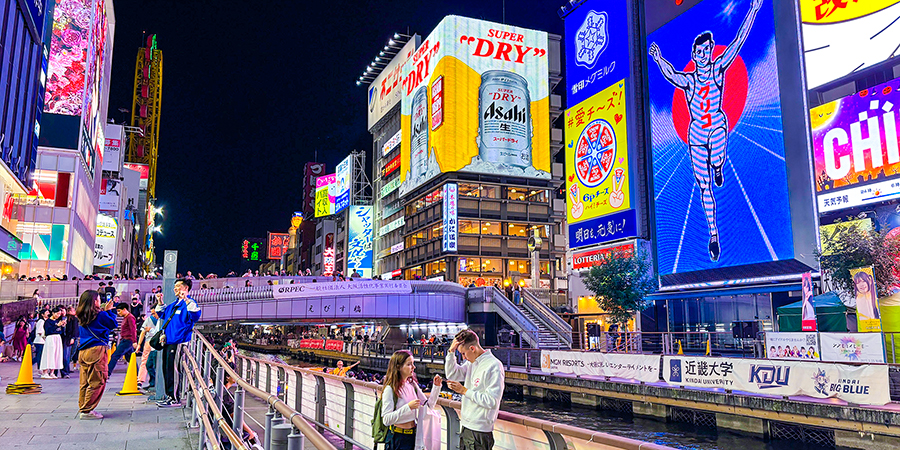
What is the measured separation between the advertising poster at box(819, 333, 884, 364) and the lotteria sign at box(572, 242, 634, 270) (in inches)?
1105

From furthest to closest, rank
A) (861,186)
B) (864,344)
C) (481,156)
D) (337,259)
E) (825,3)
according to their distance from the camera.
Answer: (337,259) → (481,156) → (825,3) → (861,186) → (864,344)

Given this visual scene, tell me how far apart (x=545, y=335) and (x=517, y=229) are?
41031mm

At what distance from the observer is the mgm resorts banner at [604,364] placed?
24.0 meters

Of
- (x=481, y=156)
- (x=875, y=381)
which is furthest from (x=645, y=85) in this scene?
(x=875, y=381)

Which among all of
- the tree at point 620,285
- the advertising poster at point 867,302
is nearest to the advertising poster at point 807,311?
the advertising poster at point 867,302

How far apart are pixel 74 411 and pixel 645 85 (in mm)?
49109

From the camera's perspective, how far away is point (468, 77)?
8475 centimetres

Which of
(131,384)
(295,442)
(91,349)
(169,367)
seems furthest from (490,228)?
(295,442)

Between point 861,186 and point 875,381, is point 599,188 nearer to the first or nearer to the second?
point 861,186

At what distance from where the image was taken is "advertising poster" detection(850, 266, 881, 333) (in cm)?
2428

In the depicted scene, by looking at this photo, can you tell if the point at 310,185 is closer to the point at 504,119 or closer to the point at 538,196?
the point at 504,119

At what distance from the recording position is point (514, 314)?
48438mm

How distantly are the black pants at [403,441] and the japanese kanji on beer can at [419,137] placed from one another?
263 feet

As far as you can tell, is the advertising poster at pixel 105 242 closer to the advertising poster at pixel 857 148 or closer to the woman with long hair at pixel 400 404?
the advertising poster at pixel 857 148
